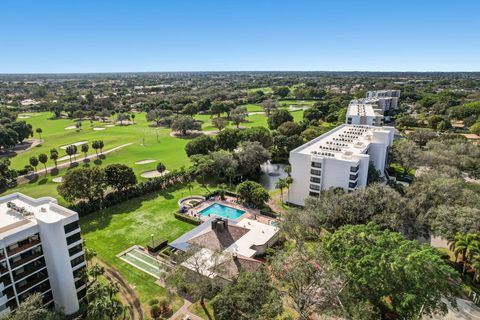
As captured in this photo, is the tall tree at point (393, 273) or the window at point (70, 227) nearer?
the tall tree at point (393, 273)

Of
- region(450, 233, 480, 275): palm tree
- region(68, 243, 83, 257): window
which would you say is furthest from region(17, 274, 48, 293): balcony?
region(450, 233, 480, 275): palm tree

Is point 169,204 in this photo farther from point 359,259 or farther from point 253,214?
point 359,259

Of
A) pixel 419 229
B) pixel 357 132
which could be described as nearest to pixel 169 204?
pixel 419 229

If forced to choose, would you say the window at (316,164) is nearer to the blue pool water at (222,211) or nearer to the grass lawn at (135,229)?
the blue pool water at (222,211)

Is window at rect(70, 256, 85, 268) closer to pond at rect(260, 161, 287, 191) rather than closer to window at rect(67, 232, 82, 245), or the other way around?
window at rect(67, 232, 82, 245)

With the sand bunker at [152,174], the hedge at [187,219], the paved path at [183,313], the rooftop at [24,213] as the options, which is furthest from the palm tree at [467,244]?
the sand bunker at [152,174]
